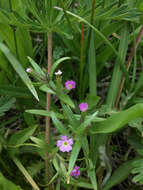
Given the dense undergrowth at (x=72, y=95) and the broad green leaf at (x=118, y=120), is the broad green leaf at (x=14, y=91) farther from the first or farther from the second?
the broad green leaf at (x=118, y=120)

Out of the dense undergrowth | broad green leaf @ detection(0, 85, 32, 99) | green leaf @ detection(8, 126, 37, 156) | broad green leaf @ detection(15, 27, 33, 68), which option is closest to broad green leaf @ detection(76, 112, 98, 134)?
the dense undergrowth

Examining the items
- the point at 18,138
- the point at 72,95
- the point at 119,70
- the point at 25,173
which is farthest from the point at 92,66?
the point at 25,173

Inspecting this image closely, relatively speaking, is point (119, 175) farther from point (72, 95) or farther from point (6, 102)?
point (6, 102)

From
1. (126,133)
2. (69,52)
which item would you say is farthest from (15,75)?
(126,133)

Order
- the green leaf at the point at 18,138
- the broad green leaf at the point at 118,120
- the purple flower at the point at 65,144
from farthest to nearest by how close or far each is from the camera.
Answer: the green leaf at the point at 18,138, the purple flower at the point at 65,144, the broad green leaf at the point at 118,120

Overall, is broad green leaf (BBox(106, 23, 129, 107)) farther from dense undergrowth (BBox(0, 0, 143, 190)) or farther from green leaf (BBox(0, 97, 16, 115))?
green leaf (BBox(0, 97, 16, 115))

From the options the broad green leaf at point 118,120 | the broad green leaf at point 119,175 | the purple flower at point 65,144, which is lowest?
the broad green leaf at point 119,175

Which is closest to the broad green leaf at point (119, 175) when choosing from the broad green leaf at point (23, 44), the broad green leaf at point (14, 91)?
the broad green leaf at point (14, 91)

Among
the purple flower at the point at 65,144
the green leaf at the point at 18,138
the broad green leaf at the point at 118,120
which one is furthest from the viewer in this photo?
the green leaf at the point at 18,138

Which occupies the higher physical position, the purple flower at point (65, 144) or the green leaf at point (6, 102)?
the green leaf at point (6, 102)
